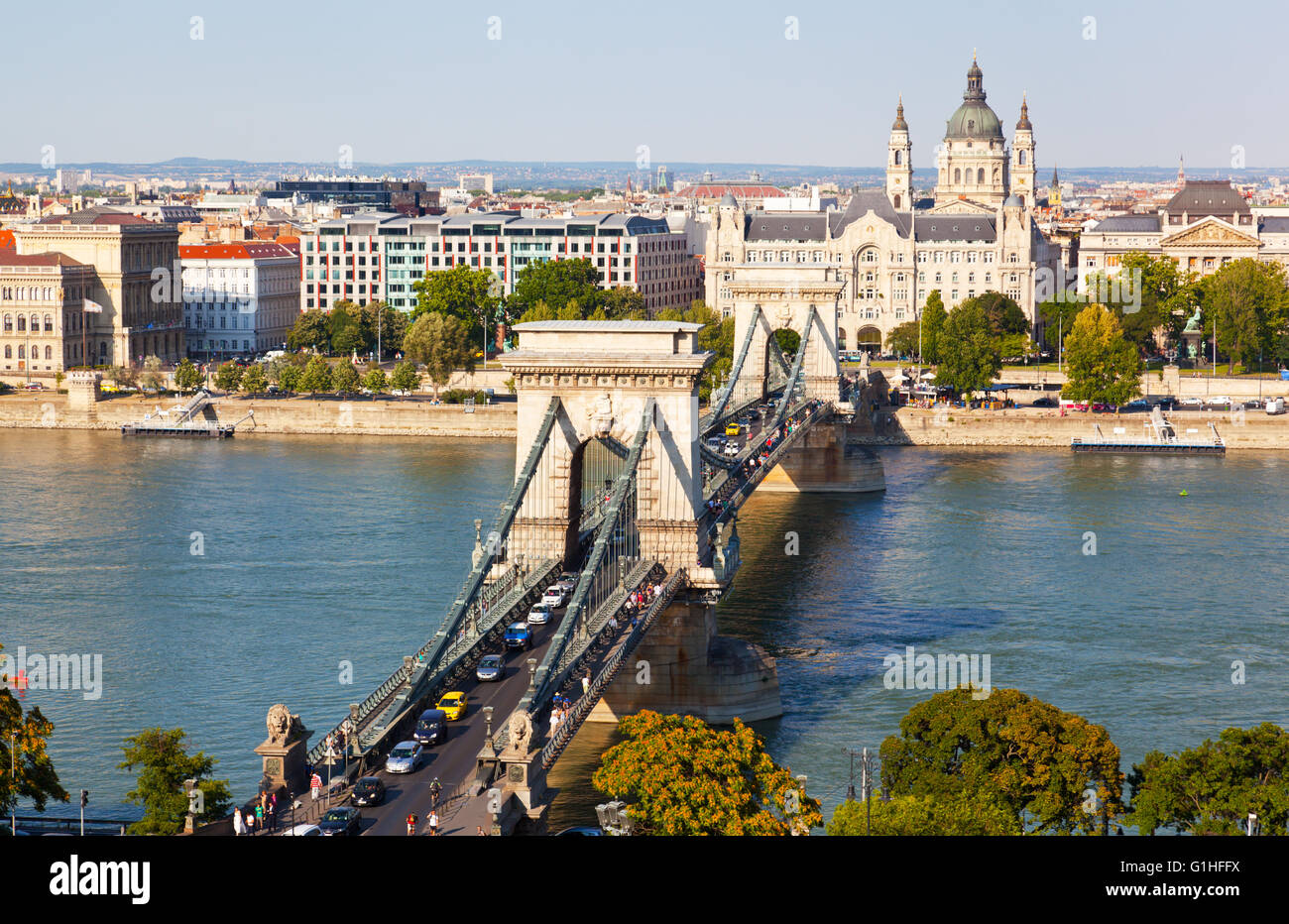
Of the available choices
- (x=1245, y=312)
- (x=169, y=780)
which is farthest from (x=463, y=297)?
(x=169, y=780)

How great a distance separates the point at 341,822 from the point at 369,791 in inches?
44.7

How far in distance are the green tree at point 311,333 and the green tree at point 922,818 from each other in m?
57.2

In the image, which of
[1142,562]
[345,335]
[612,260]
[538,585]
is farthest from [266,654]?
[612,260]

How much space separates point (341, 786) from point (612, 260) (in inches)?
2576

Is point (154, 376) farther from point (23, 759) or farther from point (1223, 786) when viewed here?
point (1223, 786)

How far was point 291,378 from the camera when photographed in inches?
2491

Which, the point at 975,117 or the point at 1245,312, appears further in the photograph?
the point at 975,117

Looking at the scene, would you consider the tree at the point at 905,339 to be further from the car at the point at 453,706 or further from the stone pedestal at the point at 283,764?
the stone pedestal at the point at 283,764

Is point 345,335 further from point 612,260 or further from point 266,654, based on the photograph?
point 266,654

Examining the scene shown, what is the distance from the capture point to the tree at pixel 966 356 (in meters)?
61.7

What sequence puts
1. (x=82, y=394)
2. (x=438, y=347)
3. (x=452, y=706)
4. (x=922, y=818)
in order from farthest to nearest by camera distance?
(x=438, y=347), (x=82, y=394), (x=452, y=706), (x=922, y=818)
